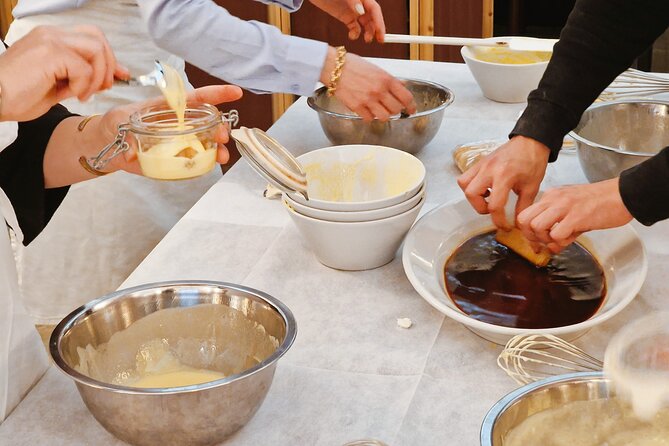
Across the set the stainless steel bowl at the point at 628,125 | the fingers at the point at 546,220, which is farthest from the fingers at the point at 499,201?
the stainless steel bowl at the point at 628,125

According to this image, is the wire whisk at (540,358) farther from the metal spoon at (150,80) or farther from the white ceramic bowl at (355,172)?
the metal spoon at (150,80)

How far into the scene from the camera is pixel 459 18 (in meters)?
3.53

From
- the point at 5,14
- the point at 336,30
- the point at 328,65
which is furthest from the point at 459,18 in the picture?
the point at 5,14

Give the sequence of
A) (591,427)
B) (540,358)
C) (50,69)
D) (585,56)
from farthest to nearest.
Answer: (585,56), (540,358), (50,69), (591,427)

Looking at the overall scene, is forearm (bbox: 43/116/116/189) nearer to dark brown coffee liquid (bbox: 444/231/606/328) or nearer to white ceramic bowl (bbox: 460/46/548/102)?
dark brown coffee liquid (bbox: 444/231/606/328)

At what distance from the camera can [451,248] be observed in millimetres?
1462

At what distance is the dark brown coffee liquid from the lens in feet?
4.09

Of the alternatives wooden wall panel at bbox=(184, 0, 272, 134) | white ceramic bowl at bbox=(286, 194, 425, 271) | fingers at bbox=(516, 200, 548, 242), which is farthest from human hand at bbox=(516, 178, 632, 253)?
wooden wall panel at bbox=(184, 0, 272, 134)

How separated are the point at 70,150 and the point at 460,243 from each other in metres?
0.71

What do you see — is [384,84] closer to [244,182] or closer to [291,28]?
[244,182]

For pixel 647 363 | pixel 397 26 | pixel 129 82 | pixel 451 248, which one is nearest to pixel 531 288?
pixel 451 248

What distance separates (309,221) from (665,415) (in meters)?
0.67

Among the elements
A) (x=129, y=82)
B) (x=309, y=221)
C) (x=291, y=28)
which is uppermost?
(x=129, y=82)

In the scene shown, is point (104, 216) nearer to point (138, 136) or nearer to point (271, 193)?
point (271, 193)
